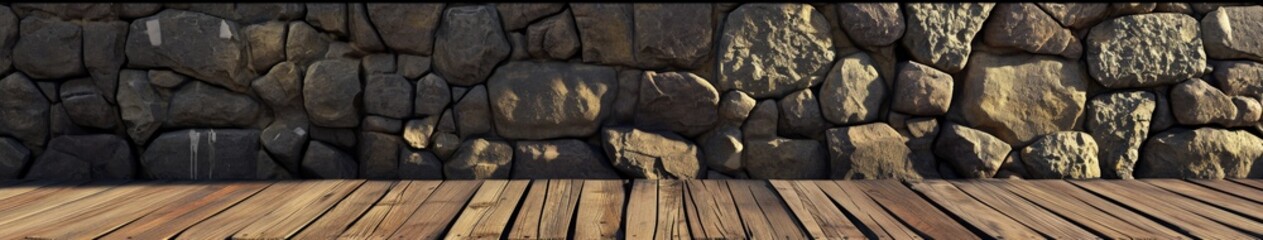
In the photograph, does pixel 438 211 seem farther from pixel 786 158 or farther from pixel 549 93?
pixel 786 158

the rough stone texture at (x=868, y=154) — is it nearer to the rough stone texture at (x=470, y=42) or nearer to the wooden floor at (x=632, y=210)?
the wooden floor at (x=632, y=210)

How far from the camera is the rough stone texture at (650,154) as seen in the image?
3.35 meters

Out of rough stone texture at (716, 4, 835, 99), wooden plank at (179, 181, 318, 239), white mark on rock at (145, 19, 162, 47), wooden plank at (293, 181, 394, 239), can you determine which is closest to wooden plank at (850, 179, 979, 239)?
rough stone texture at (716, 4, 835, 99)

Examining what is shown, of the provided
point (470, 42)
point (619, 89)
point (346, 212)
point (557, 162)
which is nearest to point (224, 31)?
point (470, 42)

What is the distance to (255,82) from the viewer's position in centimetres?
339

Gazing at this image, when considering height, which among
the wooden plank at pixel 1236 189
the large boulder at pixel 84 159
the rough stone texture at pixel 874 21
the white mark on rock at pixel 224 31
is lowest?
the large boulder at pixel 84 159

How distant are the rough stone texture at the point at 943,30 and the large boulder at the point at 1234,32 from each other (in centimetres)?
82

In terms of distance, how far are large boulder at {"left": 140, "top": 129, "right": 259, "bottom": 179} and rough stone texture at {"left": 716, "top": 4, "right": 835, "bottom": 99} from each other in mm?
1749

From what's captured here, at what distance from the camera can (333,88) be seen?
3355 millimetres

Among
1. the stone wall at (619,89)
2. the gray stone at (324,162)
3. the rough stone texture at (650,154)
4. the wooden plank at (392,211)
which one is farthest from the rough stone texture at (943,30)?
the gray stone at (324,162)

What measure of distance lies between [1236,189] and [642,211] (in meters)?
2.01

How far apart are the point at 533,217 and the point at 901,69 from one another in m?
1.57

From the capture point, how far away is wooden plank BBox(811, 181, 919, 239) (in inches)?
94.1

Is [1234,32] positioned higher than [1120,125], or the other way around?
[1234,32]
